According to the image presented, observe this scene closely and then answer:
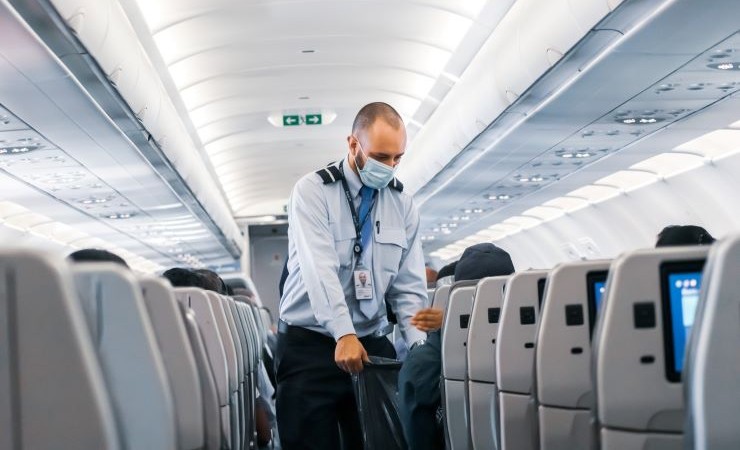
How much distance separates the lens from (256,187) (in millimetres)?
30594

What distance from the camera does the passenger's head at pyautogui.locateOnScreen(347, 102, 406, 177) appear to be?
484cm

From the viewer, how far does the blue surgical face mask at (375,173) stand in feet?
15.9

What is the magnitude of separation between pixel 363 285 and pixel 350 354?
632 mm

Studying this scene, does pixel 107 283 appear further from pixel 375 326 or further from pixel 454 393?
pixel 454 393

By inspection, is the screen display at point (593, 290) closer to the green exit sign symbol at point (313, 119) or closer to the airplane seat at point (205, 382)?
the airplane seat at point (205, 382)

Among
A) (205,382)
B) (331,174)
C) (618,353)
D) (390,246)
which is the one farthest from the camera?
(390,246)

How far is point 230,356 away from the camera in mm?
6336

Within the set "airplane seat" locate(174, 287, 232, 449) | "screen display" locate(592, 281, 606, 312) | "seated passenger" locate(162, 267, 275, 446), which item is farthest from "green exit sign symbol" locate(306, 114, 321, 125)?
"screen display" locate(592, 281, 606, 312)

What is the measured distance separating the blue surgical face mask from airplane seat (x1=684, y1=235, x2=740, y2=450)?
2.48m

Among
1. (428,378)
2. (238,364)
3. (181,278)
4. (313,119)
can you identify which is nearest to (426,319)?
(428,378)

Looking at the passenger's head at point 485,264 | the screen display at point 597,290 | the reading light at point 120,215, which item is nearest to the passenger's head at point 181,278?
the passenger's head at point 485,264

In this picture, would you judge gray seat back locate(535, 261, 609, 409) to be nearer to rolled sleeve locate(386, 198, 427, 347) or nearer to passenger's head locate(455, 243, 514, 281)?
rolled sleeve locate(386, 198, 427, 347)

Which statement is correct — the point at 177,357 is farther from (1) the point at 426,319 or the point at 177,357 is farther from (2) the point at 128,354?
(1) the point at 426,319

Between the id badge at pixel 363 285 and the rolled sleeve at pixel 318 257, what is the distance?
18 centimetres
